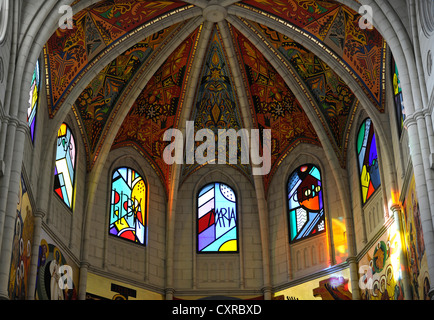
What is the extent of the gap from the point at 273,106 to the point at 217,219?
3.34m

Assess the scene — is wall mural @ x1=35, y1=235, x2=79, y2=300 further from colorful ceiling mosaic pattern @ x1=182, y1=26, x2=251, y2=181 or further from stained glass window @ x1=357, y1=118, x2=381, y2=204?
stained glass window @ x1=357, y1=118, x2=381, y2=204

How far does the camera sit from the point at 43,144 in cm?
1695

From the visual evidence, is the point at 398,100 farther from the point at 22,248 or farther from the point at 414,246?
the point at 22,248

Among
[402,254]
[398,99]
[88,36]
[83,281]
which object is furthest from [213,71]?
[402,254]

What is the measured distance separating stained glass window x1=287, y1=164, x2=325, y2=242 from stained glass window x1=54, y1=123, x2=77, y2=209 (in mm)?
5678

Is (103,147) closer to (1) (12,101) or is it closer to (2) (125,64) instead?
(2) (125,64)

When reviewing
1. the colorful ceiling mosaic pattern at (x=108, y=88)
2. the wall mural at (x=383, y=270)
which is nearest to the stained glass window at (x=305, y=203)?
the wall mural at (x=383, y=270)

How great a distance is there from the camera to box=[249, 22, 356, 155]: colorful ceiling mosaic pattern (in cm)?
1905

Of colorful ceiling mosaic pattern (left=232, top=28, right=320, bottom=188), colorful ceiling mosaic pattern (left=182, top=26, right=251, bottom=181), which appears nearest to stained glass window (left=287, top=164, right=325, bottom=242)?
colorful ceiling mosaic pattern (left=232, top=28, right=320, bottom=188)

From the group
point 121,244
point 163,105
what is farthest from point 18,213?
point 163,105

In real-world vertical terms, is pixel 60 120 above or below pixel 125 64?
below

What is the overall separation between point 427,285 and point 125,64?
9310mm
